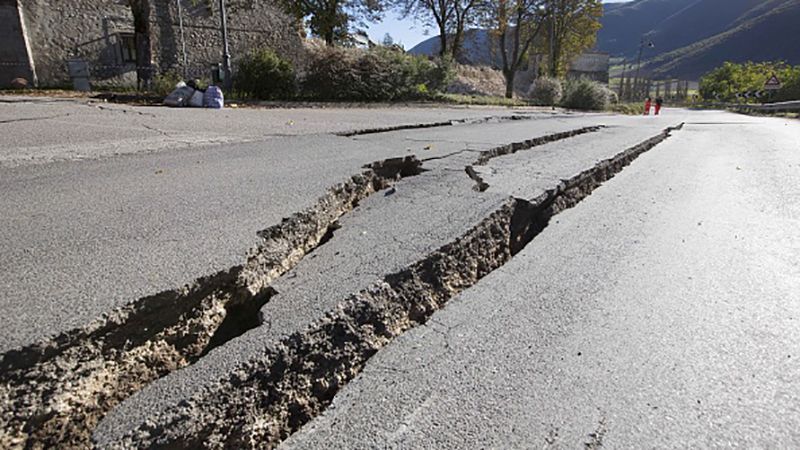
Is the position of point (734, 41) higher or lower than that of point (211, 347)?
higher

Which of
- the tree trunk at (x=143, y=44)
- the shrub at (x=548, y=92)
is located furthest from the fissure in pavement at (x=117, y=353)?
the shrub at (x=548, y=92)

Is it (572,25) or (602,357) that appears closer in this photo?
(602,357)

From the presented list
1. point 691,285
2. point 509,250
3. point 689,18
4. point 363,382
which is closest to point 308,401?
point 363,382

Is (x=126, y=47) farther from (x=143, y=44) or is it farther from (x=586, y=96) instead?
(x=586, y=96)

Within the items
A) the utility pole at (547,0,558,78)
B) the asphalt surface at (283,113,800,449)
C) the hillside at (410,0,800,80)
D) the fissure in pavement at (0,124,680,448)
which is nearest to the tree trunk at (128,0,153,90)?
the fissure in pavement at (0,124,680,448)

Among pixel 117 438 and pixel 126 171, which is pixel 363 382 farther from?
pixel 126 171

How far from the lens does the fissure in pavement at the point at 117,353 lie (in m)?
0.95

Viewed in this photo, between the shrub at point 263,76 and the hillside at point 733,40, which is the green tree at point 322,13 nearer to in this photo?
the shrub at point 263,76

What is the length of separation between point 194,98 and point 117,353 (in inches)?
368

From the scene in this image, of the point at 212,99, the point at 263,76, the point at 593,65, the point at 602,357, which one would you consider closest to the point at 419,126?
the point at 212,99

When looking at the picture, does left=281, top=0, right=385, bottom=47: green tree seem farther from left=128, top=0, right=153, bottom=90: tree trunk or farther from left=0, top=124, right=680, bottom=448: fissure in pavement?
left=0, top=124, right=680, bottom=448: fissure in pavement

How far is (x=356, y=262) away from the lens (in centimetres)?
181

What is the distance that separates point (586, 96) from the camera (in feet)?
72.5

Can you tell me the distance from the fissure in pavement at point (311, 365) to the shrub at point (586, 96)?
2289 centimetres
